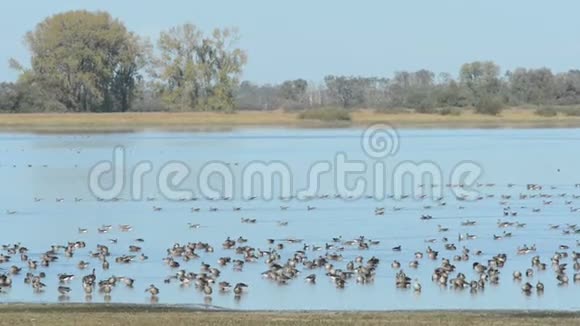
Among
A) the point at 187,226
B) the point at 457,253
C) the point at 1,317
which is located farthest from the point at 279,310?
the point at 187,226

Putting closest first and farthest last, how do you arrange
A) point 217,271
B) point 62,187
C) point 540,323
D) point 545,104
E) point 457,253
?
point 540,323, point 217,271, point 457,253, point 62,187, point 545,104

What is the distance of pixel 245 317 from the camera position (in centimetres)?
1688

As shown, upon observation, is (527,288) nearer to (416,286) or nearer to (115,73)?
(416,286)

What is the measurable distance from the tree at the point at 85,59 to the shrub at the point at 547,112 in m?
33.9

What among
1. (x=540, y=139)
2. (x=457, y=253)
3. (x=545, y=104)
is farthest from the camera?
(x=545, y=104)

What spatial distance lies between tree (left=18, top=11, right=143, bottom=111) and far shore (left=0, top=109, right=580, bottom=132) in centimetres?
389

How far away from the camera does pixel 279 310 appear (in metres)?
19.5

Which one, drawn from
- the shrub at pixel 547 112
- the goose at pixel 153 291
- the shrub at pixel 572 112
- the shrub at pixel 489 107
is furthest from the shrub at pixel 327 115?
the goose at pixel 153 291

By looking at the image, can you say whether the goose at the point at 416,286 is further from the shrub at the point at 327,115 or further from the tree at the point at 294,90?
the tree at the point at 294,90

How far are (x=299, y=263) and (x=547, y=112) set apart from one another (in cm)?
8936

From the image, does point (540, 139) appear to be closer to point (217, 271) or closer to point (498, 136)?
point (498, 136)

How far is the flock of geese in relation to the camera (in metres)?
22.8

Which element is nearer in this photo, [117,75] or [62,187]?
[62,187]

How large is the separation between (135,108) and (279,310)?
97349 mm
